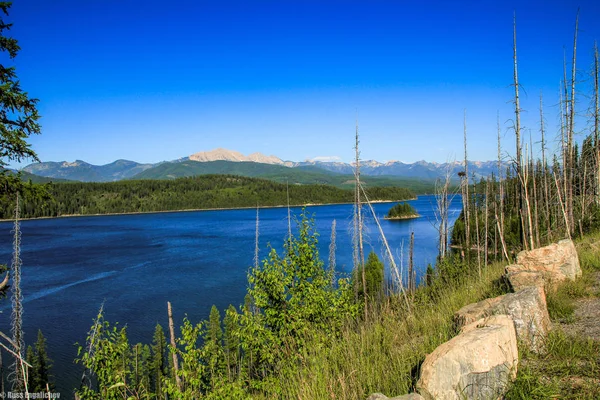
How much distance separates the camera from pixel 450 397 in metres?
4.27

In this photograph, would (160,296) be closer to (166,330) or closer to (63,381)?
(166,330)

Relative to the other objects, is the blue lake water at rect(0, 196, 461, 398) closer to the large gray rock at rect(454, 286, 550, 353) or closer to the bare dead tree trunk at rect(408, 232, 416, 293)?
the bare dead tree trunk at rect(408, 232, 416, 293)

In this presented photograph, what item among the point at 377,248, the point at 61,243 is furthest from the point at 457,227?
the point at 61,243

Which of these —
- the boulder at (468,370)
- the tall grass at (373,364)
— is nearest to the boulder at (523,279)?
the tall grass at (373,364)

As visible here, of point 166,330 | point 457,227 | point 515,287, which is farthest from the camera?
point 457,227

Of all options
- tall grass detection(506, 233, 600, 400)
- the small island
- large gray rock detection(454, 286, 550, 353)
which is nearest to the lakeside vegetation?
tall grass detection(506, 233, 600, 400)

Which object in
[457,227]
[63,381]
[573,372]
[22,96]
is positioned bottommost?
[63,381]

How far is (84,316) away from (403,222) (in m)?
85.6

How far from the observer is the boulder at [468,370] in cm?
427

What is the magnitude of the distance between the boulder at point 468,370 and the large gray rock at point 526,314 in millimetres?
1373

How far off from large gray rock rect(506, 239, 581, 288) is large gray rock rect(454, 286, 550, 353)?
2671mm

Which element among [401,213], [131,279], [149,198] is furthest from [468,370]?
[149,198]

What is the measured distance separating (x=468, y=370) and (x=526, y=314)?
6.99 feet

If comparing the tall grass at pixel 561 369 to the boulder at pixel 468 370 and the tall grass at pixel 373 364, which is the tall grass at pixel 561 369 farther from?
the tall grass at pixel 373 364
